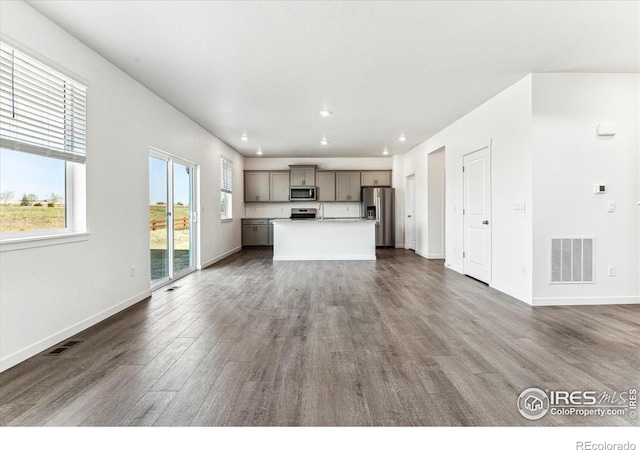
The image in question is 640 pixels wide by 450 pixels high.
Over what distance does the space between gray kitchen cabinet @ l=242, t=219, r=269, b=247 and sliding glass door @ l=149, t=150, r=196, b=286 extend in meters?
3.73

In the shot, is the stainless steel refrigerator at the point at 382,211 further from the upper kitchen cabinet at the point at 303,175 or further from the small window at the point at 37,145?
the small window at the point at 37,145

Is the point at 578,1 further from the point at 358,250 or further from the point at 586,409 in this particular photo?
the point at 358,250

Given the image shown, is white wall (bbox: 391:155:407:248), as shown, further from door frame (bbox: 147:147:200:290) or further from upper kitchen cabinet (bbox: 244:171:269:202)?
door frame (bbox: 147:147:200:290)

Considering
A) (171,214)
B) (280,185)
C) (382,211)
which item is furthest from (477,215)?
(280,185)

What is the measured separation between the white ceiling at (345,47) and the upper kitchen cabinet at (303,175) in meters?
4.70

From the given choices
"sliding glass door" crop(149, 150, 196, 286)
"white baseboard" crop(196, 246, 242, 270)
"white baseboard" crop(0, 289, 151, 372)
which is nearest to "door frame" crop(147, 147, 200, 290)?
"sliding glass door" crop(149, 150, 196, 286)

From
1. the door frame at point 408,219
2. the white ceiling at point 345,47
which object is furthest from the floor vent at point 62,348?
the door frame at point 408,219

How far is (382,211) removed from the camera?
984 centimetres

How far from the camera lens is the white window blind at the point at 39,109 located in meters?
2.50

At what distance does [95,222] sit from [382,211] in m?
7.59

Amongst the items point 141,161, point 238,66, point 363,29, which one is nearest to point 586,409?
point 363,29

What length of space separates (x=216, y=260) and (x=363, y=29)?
5.87 m

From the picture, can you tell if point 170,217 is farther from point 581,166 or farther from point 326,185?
point 581,166

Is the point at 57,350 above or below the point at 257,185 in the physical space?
below
